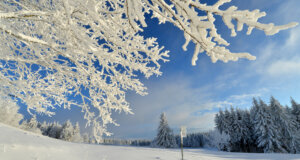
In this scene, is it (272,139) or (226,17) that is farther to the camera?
(272,139)

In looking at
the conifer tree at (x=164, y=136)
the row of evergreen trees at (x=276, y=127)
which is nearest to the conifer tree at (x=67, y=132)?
the conifer tree at (x=164, y=136)

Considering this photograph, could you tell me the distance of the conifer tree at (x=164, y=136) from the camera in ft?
112

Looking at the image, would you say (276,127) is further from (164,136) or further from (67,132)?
(67,132)

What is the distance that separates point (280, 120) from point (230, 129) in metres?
11.2

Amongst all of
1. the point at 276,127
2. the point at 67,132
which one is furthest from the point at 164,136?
the point at 67,132

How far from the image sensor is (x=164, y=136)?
34.7 metres

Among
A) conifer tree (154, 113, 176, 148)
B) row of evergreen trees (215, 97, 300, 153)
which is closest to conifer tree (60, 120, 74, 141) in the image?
conifer tree (154, 113, 176, 148)

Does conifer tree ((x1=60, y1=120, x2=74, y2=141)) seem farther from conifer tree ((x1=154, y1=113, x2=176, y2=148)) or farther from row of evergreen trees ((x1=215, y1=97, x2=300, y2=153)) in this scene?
row of evergreen trees ((x1=215, y1=97, x2=300, y2=153))

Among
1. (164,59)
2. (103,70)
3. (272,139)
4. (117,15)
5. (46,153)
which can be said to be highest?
(117,15)

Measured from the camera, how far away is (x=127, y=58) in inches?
125

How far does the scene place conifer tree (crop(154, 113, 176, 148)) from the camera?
3422 centimetres

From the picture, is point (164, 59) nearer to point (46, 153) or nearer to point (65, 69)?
point (65, 69)

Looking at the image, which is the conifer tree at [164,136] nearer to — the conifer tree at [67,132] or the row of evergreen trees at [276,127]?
the row of evergreen trees at [276,127]

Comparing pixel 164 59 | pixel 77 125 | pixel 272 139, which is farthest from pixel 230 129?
pixel 77 125
